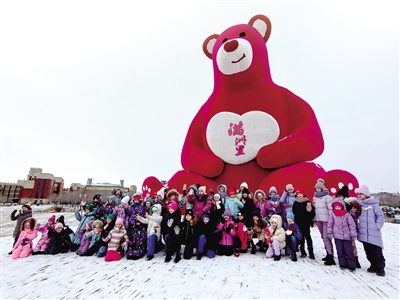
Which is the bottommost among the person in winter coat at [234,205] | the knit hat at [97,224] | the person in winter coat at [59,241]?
the person in winter coat at [59,241]

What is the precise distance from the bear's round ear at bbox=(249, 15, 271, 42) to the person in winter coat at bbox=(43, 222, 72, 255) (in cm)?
820

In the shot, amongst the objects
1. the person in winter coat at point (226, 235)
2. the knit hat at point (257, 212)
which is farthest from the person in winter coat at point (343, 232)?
the person in winter coat at point (226, 235)

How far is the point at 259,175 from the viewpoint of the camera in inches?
262

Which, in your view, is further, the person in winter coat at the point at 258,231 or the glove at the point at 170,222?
the person in winter coat at the point at 258,231

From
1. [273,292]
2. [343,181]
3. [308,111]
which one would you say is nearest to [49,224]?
[273,292]

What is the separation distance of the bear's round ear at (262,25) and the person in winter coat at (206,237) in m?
6.72

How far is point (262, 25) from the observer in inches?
307

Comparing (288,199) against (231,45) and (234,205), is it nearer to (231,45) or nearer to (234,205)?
(234,205)

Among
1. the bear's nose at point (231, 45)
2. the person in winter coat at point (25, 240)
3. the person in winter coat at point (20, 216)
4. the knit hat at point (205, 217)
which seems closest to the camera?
the knit hat at point (205, 217)

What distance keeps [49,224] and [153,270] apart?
2824mm

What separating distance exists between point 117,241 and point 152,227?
66 cm

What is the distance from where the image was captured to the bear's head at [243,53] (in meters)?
6.76

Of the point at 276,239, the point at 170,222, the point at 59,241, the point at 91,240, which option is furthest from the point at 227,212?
the point at 59,241

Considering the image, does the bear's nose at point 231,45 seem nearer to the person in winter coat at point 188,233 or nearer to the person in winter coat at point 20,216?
the person in winter coat at point 188,233
